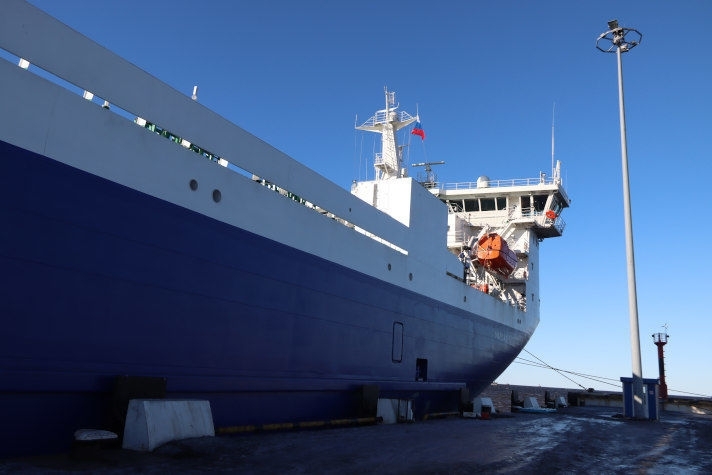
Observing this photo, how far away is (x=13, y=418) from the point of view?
18.0ft

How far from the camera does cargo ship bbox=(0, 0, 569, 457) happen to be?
18.8ft

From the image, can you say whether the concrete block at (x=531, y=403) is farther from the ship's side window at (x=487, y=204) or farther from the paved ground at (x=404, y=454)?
the paved ground at (x=404, y=454)

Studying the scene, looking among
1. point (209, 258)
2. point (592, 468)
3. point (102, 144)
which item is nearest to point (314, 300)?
point (209, 258)

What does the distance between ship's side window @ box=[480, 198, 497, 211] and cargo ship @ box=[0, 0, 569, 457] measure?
1114 centimetres

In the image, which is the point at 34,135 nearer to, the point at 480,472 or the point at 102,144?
the point at 102,144

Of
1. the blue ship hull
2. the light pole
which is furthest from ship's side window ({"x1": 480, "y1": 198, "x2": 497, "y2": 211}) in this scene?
the blue ship hull

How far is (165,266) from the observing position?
7.13 m

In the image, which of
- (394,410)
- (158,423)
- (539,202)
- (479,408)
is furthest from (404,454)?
(539,202)

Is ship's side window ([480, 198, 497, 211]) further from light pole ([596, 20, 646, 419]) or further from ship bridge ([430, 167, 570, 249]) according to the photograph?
light pole ([596, 20, 646, 419])

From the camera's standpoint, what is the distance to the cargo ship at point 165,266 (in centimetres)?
572

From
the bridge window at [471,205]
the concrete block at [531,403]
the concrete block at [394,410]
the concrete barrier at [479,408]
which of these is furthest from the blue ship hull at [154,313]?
the bridge window at [471,205]

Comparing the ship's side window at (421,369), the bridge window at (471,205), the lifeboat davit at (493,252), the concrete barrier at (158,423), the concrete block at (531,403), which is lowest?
the concrete block at (531,403)

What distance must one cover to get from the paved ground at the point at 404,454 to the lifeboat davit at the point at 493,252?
8.96 metres

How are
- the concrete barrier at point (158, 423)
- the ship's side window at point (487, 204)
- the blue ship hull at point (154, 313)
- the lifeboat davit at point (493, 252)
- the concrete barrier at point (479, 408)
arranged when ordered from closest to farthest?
the blue ship hull at point (154, 313)
the concrete barrier at point (158, 423)
the concrete barrier at point (479, 408)
the lifeboat davit at point (493, 252)
the ship's side window at point (487, 204)
